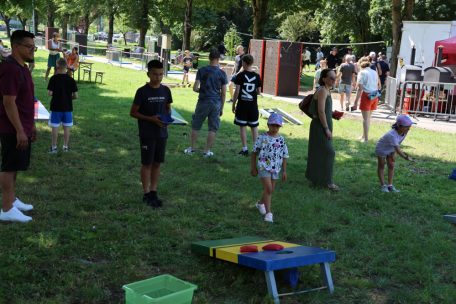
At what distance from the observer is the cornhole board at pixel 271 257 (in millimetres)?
4609

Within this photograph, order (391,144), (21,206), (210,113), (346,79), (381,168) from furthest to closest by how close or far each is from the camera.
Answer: (346,79) < (210,113) < (381,168) < (391,144) < (21,206)

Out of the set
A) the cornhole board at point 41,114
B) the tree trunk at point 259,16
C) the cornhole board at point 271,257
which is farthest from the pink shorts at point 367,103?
the tree trunk at point 259,16

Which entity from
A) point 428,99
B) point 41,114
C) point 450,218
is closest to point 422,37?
point 428,99

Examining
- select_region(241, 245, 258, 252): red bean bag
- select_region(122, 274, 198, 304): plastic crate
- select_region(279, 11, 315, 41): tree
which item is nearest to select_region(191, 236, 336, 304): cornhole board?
select_region(241, 245, 258, 252): red bean bag

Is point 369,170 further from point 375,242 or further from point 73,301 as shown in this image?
point 73,301

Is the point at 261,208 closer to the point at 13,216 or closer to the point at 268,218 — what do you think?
the point at 268,218

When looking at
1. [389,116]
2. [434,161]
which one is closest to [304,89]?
[389,116]

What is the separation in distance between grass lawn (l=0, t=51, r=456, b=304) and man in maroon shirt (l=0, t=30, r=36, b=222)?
409mm

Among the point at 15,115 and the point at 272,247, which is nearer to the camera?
the point at 272,247

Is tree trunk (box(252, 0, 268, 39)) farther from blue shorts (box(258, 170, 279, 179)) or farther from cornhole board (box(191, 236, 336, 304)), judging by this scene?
cornhole board (box(191, 236, 336, 304))

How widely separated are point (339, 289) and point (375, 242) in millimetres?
1459

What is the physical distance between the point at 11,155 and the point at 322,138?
433 centimetres

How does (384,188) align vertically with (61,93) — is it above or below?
below

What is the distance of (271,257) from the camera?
4.71 m
